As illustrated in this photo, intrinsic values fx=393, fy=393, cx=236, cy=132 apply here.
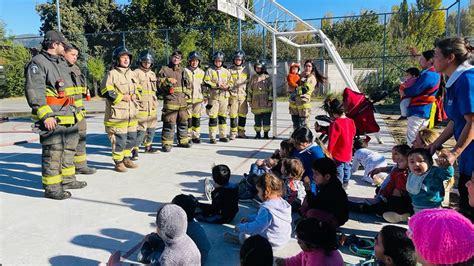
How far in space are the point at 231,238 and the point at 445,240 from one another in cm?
264

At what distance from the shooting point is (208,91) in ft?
30.3

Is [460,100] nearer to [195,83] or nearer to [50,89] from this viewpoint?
[50,89]

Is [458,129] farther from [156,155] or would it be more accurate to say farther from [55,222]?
[156,155]

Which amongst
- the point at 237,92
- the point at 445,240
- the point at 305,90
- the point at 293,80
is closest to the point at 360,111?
the point at 305,90

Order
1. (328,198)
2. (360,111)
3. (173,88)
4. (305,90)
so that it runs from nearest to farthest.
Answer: (328,198)
(360,111)
(173,88)
(305,90)

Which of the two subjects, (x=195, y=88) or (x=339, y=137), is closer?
(x=339, y=137)

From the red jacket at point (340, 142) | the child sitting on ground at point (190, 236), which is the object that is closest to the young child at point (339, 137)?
the red jacket at point (340, 142)

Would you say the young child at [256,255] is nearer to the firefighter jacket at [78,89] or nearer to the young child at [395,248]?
the young child at [395,248]

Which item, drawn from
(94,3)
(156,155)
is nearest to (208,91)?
(156,155)

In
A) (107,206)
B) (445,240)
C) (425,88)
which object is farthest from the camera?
(425,88)

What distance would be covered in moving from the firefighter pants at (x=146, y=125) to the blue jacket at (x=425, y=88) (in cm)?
464

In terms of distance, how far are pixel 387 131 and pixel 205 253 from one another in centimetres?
843

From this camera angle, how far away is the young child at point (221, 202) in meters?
4.48

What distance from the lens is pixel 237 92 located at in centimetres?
932
